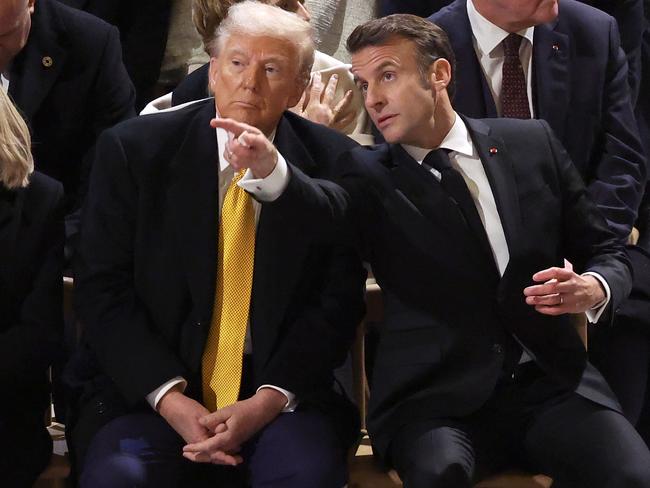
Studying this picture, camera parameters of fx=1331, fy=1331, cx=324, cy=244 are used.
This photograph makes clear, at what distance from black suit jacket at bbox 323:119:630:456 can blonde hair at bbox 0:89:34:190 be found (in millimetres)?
740

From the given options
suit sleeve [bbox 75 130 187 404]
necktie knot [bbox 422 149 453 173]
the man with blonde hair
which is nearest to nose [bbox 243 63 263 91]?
the man with blonde hair

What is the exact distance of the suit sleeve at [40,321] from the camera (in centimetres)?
308

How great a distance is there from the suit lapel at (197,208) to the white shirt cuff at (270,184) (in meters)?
0.23

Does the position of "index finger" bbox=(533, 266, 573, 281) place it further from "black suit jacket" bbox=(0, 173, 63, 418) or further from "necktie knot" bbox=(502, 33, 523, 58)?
"black suit jacket" bbox=(0, 173, 63, 418)

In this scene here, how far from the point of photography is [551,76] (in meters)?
3.67

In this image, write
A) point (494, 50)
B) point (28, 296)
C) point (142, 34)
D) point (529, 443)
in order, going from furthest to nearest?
point (142, 34), point (494, 50), point (28, 296), point (529, 443)

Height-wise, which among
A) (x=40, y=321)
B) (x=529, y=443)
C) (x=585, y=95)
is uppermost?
(x=585, y=95)

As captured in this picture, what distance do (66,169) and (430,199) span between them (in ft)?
3.79

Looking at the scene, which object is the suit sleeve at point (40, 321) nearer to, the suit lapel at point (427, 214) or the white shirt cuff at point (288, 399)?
the white shirt cuff at point (288, 399)

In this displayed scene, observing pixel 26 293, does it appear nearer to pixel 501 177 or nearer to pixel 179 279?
pixel 179 279

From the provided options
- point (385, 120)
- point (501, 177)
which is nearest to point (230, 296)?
point (385, 120)

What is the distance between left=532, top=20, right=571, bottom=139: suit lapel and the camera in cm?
365

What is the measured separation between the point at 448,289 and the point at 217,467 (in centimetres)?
67

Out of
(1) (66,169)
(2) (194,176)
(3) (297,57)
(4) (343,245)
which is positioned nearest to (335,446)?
(4) (343,245)
